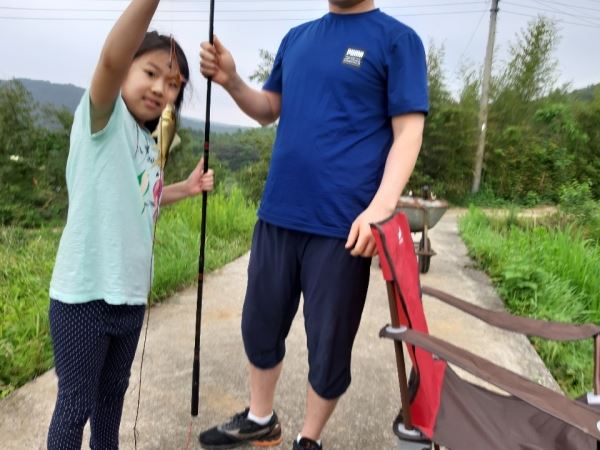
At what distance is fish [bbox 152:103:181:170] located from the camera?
1.42 meters

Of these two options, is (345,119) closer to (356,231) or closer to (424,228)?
(356,231)

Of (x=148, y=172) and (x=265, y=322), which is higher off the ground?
(x=148, y=172)

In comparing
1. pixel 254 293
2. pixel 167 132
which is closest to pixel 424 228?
pixel 254 293

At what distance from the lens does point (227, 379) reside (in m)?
2.38

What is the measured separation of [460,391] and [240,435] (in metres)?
0.81

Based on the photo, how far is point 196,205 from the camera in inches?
236

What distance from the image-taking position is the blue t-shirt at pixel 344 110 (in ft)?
4.80

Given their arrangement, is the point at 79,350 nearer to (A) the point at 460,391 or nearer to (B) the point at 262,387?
(B) the point at 262,387

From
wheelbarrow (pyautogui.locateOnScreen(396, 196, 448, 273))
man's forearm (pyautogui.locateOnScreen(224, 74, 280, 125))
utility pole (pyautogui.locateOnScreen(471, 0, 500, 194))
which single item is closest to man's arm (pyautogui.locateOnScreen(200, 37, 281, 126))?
man's forearm (pyautogui.locateOnScreen(224, 74, 280, 125))

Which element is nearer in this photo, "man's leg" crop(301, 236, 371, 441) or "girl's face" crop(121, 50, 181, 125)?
"girl's face" crop(121, 50, 181, 125)

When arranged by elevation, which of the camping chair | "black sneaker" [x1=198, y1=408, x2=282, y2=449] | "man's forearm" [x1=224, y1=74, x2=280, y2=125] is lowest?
"black sneaker" [x1=198, y1=408, x2=282, y2=449]

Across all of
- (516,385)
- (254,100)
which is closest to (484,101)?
(254,100)

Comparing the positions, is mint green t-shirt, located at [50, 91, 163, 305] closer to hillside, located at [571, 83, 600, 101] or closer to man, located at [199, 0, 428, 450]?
man, located at [199, 0, 428, 450]

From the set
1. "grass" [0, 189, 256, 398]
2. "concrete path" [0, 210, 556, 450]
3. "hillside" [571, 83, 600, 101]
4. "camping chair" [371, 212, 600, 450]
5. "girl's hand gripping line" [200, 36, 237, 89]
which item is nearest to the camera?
"camping chair" [371, 212, 600, 450]
